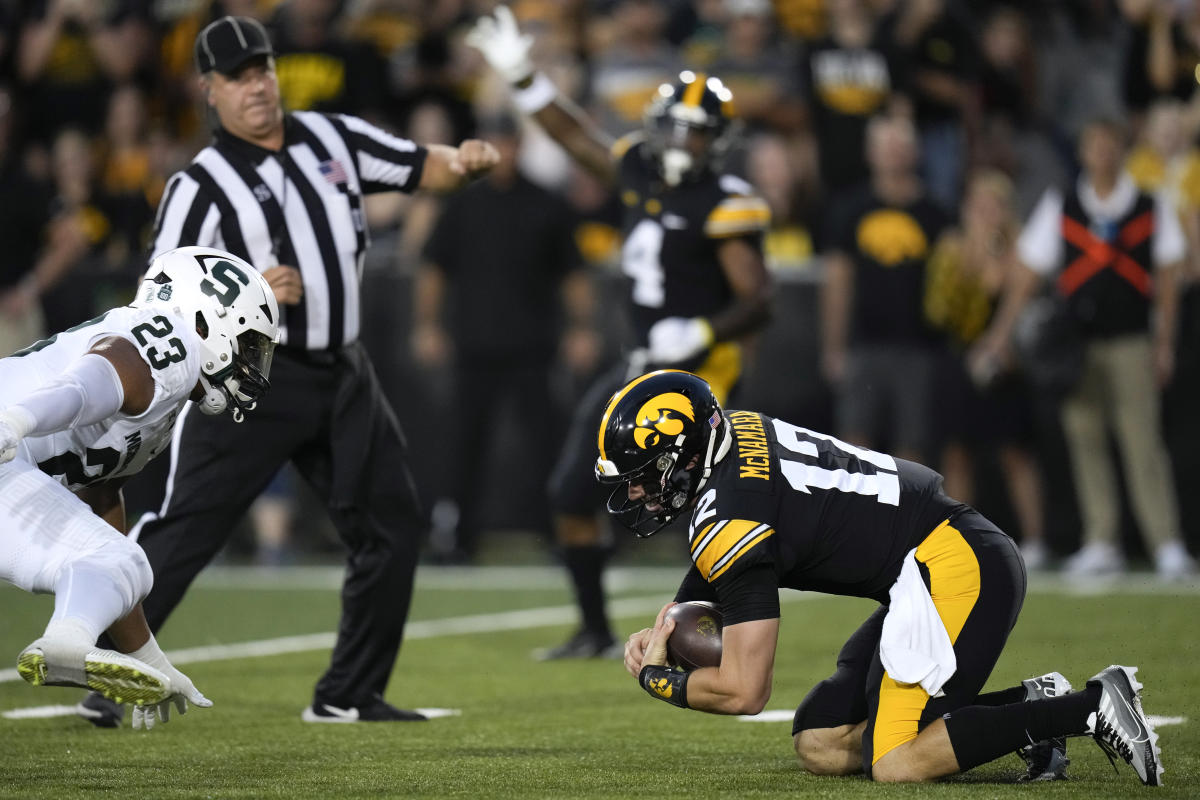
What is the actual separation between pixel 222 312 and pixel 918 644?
6.03 ft

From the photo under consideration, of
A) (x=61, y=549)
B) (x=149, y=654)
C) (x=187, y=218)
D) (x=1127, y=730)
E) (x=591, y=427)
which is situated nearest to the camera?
(x=61, y=549)

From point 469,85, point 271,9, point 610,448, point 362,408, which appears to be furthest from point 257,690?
point 271,9

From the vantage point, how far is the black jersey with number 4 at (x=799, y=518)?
408 centimetres

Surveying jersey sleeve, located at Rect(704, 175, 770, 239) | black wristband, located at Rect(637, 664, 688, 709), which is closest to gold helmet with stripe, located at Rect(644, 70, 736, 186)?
jersey sleeve, located at Rect(704, 175, 770, 239)

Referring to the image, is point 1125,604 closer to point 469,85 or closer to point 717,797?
point 717,797

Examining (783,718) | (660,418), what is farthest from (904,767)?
(783,718)

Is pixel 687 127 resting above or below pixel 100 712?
above

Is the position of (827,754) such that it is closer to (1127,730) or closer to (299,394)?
(1127,730)

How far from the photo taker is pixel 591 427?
6613 millimetres

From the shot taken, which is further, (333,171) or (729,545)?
(333,171)

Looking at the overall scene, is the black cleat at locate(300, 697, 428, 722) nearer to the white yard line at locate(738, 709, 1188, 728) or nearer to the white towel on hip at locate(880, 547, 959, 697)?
the white yard line at locate(738, 709, 1188, 728)

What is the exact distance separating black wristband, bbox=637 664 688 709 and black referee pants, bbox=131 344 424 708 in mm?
1406

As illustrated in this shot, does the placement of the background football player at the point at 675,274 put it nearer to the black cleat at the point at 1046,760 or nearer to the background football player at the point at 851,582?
the background football player at the point at 851,582

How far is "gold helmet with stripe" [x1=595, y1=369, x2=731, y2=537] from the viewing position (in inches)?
163
